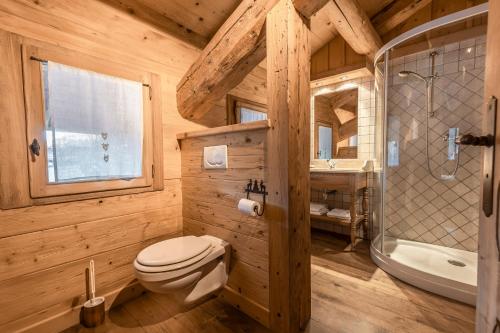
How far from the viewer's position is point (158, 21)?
6.03ft

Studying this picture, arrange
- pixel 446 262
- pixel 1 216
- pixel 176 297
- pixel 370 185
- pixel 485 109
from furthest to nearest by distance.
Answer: pixel 370 185 → pixel 446 262 → pixel 176 297 → pixel 1 216 → pixel 485 109

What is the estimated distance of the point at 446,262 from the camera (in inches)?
80.2

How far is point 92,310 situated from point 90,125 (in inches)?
46.6

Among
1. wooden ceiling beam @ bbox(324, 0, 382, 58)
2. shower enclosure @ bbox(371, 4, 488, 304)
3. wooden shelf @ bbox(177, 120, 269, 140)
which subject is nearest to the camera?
wooden shelf @ bbox(177, 120, 269, 140)

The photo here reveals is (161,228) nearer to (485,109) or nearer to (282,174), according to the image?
(282,174)

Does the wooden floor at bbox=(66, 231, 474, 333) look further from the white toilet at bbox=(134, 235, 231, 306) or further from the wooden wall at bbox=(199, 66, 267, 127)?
the wooden wall at bbox=(199, 66, 267, 127)

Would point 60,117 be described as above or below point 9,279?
above

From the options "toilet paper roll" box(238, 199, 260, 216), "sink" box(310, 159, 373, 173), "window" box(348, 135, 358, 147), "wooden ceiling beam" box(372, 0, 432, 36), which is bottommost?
"toilet paper roll" box(238, 199, 260, 216)

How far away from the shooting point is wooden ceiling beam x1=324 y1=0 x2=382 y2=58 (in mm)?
1922

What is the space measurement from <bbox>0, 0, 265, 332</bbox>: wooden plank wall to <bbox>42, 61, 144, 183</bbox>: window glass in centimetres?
15

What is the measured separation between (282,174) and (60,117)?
138 cm

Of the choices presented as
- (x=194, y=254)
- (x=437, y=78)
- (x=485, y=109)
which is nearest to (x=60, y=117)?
(x=194, y=254)

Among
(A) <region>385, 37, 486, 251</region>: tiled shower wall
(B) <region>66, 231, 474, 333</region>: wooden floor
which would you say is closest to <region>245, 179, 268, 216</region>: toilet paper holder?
(B) <region>66, 231, 474, 333</region>: wooden floor

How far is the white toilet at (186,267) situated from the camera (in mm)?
1266
